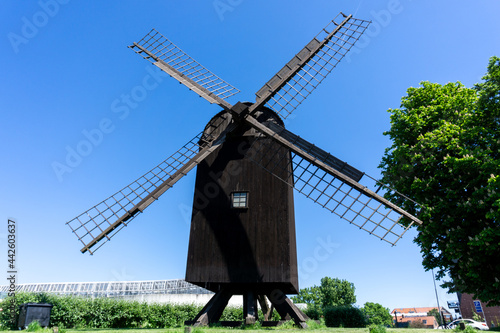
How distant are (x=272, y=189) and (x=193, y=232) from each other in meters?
4.06

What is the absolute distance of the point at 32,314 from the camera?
13.3 meters

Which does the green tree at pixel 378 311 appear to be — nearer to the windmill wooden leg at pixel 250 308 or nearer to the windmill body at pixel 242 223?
the windmill wooden leg at pixel 250 308

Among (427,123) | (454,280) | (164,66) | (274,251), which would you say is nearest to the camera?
Result: (274,251)

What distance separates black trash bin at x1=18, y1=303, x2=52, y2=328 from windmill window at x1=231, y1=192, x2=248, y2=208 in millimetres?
9815

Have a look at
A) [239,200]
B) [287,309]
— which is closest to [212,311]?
[287,309]

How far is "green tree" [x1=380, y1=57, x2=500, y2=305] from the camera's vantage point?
1198 centimetres

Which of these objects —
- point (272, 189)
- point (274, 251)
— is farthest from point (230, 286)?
point (272, 189)

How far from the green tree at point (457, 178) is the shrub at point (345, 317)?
7.64 metres

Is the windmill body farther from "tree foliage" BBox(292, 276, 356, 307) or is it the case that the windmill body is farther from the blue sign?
"tree foliage" BBox(292, 276, 356, 307)

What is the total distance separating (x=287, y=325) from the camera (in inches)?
462

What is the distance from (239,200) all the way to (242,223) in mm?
1070

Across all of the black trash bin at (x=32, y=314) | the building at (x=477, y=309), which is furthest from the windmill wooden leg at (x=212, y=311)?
the building at (x=477, y=309)

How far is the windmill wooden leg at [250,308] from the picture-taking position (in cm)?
1205

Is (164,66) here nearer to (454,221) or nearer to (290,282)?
(290,282)
